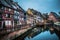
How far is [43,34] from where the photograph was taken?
4.11m

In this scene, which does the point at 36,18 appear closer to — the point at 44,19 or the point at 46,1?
the point at 44,19

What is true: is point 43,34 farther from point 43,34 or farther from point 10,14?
point 10,14

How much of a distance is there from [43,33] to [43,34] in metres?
0.03

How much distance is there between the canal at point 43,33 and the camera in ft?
13.4

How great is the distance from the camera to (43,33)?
4.11 metres

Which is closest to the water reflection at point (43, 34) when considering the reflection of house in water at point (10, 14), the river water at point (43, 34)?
the river water at point (43, 34)

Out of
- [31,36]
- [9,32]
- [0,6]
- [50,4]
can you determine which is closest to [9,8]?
[0,6]

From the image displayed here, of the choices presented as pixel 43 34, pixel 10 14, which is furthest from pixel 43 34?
pixel 10 14

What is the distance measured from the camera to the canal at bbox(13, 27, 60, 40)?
407cm

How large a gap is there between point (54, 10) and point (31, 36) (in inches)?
42.5

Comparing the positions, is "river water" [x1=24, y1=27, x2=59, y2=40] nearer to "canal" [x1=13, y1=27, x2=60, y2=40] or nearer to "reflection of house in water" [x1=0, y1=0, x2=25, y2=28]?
"canal" [x1=13, y1=27, x2=60, y2=40]

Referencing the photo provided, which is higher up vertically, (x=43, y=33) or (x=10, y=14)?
(x=10, y=14)

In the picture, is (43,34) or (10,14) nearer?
(10,14)

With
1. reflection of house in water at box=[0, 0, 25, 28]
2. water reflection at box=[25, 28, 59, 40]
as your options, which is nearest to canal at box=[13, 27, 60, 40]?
water reflection at box=[25, 28, 59, 40]
